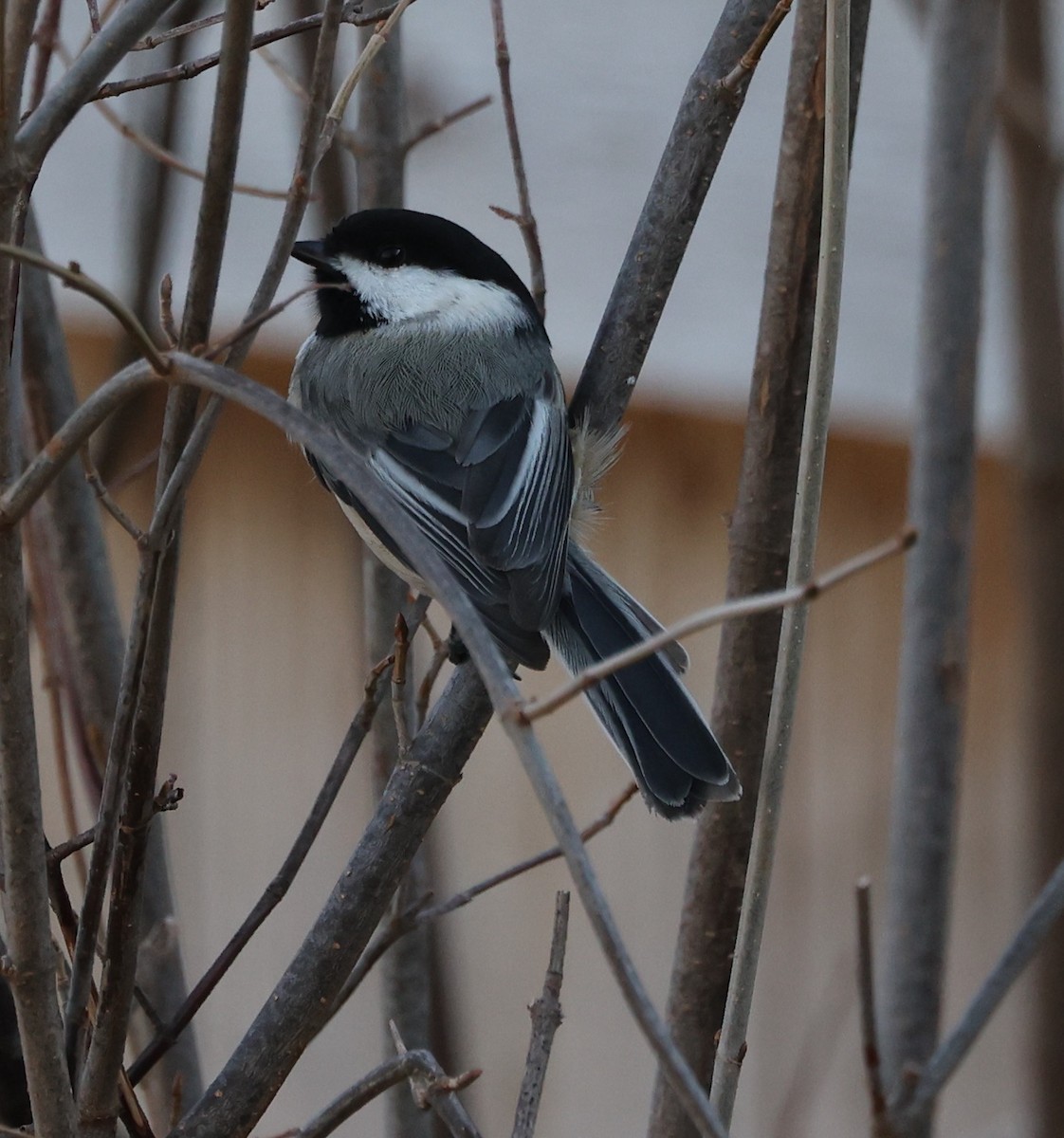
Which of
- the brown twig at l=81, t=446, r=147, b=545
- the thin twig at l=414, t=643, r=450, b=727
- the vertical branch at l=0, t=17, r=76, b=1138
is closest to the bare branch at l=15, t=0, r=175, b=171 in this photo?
the vertical branch at l=0, t=17, r=76, b=1138

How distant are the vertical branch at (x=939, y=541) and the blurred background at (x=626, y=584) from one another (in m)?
1.69

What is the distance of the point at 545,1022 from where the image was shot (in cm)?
104

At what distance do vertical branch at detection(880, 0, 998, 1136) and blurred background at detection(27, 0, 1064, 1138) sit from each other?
1.69m

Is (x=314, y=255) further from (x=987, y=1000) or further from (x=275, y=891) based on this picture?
(x=987, y=1000)

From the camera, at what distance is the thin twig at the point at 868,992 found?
24.8 inches

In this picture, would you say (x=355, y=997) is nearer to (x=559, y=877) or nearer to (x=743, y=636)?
(x=559, y=877)

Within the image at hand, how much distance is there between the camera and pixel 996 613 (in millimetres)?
3680

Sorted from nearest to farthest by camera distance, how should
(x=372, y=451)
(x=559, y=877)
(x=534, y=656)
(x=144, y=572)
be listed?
(x=144, y=572) < (x=534, y=656) < (x=372, y=451) < (x=559, y=877)

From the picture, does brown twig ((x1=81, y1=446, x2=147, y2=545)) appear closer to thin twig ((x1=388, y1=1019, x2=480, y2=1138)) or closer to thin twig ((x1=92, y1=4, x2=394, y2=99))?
thin twig ((x1=92, y1=4, x2=394, y2=99))

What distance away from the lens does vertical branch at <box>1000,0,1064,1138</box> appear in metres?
1.89

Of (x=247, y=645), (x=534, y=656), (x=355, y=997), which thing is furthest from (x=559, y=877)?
(x=534, y=656)

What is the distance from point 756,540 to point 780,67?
233 cm

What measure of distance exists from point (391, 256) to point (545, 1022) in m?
1.03

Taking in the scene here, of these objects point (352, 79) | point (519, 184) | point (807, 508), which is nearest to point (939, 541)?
point (807, 508)
